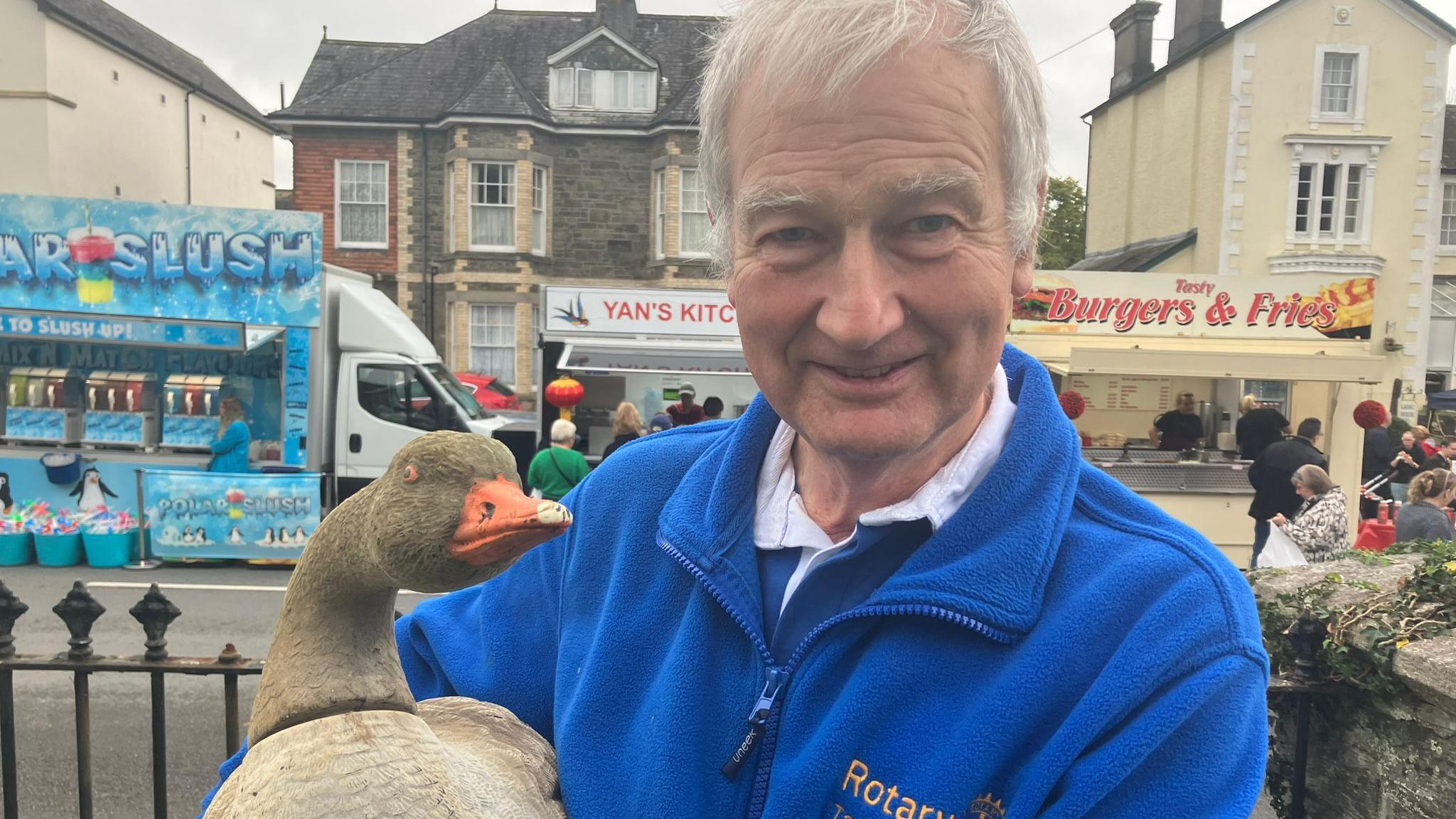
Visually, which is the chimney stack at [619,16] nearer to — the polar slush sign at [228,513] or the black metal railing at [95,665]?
the polar slush sign at [228,513]

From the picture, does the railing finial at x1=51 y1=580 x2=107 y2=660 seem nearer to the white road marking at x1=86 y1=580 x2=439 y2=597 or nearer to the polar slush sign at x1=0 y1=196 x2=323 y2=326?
the white road marking at x1=86 y1=580 x2=439 y2=597

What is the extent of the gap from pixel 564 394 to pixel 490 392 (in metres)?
9.85

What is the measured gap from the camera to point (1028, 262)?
1.29 m

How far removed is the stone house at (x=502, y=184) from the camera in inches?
827

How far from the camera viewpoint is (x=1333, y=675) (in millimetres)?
2627

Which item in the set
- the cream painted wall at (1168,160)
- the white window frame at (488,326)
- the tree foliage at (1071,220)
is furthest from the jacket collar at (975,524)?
the tree foliage at (1071,220)

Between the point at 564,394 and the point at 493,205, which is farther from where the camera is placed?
the point at 493,205

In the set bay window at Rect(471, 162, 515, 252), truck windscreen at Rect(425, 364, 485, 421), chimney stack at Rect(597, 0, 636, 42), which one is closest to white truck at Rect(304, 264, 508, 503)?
truck windscreen at Rect(425, 364, 485, 421)

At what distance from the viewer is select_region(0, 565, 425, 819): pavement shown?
4.48 meters

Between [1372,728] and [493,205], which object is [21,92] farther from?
[1372,728]

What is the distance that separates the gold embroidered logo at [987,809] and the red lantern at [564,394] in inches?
381

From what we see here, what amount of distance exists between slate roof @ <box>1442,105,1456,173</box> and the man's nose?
2907cm

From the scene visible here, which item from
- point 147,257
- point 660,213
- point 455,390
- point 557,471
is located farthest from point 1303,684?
point 660,213

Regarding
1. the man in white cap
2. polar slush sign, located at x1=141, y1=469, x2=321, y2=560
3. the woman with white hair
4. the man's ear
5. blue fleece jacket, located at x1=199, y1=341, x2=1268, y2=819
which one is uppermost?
the man's ear
